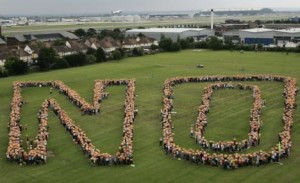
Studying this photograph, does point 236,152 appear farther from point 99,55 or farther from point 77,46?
point 77,46

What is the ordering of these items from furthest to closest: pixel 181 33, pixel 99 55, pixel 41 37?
pixel 41 37
pixel 181 33
pixel 99 55

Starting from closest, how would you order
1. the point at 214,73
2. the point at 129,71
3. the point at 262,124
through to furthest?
the point at 262,124, the point at 214,73, the point at 129,71

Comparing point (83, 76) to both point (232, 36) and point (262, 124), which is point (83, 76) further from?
point (232, 36)

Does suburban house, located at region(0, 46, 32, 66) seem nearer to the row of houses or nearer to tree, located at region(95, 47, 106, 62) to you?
the row of houses

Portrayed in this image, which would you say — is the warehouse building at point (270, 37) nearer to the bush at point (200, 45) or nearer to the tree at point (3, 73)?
the bush at point (200, 45)

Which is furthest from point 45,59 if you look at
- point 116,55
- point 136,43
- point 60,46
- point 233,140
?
point 233,140

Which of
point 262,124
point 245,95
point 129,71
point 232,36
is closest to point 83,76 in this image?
point 129,71
